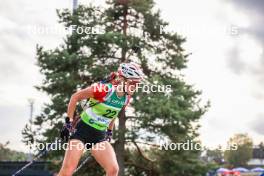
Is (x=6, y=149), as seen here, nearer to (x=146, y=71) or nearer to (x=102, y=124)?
(x=146, y=71)

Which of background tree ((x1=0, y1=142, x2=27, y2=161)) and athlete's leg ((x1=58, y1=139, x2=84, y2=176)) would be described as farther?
background tree ((x1=0, y1=142, x2=27, y2=161))

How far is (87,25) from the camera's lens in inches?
1104

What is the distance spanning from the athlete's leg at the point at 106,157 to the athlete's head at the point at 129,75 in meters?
0.94

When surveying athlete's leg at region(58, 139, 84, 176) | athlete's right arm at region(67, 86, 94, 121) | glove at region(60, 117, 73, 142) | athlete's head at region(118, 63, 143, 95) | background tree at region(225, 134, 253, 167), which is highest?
athlete's head at region(118, 63, 143, 95)

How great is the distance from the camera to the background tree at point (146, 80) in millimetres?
26219

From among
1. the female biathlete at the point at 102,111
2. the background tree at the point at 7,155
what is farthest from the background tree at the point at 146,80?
the background tree at the point at 7,155

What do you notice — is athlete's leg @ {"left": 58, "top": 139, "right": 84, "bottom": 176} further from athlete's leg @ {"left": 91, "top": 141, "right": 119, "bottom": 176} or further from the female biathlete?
athlete's leg @ {"left": 91, "top": 141, "right": 119, "bottom": 176}

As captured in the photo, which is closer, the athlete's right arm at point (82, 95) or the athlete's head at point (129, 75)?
the athlete's right arm at point (82, 95)

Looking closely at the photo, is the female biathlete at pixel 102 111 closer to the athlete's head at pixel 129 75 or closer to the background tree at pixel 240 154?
the athlete's head at pixel 129 75

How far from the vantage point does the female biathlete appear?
278 inches

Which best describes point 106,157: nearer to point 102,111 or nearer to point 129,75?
point 102,111

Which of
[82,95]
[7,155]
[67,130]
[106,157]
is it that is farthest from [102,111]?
[7,155]

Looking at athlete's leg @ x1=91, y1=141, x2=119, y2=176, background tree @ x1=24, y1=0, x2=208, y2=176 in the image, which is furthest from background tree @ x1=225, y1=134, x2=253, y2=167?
athlete's leg @ x1=91, y1=141, x2=119, y2=176

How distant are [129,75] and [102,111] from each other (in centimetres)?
70
